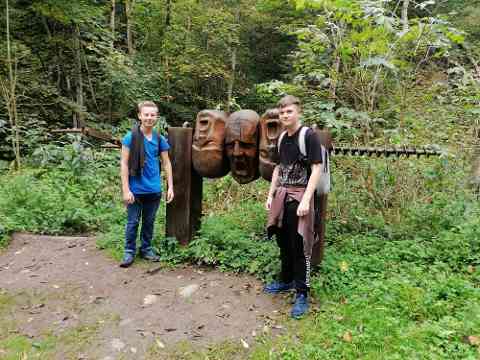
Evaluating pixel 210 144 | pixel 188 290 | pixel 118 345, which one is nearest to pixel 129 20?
pixel 210 144

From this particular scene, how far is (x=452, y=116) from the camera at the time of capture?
4.80 m

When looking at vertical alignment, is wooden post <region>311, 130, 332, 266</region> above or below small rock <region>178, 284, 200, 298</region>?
above

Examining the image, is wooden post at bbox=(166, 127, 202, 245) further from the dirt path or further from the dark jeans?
the dark jeans

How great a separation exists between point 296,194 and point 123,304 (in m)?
1.85

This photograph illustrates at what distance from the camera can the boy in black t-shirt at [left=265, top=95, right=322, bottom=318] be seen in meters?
3.09

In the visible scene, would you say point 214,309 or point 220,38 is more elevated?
point 220,38

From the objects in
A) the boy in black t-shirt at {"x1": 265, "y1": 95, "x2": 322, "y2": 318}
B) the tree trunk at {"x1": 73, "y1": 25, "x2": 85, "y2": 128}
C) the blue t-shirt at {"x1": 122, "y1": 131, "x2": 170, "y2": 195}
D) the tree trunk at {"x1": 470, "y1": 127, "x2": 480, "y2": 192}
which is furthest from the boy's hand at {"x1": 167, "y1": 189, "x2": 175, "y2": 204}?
the tree trunk at {"x1": 73, "y1": 25, "x2": 85, "y2": 128}

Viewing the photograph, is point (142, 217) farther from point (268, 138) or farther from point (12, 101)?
point (12, 101)

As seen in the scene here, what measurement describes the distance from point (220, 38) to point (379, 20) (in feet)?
35.9

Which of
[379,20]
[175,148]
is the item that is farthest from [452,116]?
[175,148]

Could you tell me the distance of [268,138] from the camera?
12.5 ft

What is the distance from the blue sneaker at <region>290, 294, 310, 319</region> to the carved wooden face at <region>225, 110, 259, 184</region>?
4.36 feet

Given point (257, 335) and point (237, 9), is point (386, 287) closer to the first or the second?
point (257, 335)

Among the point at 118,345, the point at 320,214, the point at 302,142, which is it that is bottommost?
the point at 118,345
